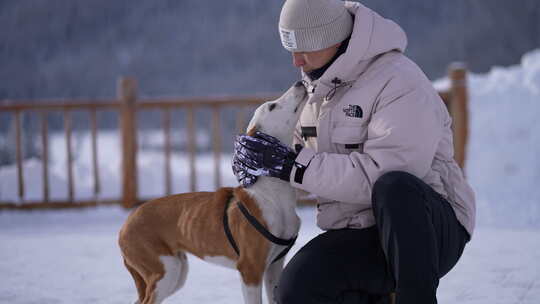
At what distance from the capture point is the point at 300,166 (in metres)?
1.83

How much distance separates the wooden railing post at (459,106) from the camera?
5289mm

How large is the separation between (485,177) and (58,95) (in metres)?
22.5

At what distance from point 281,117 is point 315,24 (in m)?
0.40

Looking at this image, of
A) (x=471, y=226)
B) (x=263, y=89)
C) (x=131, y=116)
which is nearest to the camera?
(x=471, y=226)

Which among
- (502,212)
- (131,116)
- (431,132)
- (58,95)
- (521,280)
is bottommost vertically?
(58,95)

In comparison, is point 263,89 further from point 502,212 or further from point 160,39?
point 502,212

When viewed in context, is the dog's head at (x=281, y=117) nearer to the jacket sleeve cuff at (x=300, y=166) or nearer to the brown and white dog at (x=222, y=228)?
the brown and white dog at (x=222, y=228)

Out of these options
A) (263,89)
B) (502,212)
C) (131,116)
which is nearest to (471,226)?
(502,212)

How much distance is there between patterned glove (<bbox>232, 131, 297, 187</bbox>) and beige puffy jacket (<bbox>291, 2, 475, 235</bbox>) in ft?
0.16

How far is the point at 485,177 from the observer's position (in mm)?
6207

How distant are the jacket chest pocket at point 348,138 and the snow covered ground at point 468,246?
1015 millimetres

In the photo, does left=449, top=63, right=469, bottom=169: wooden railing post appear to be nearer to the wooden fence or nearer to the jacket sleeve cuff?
the wooden fence

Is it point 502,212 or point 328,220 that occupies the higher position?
point 328,220

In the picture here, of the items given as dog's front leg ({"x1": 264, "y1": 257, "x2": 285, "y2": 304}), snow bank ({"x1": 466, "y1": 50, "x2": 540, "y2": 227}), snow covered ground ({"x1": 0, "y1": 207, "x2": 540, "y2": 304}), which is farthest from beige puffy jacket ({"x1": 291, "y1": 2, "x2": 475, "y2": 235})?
snow bank ({"x1": 466, "y1": 50, "x2": 540, "y2": 227})
